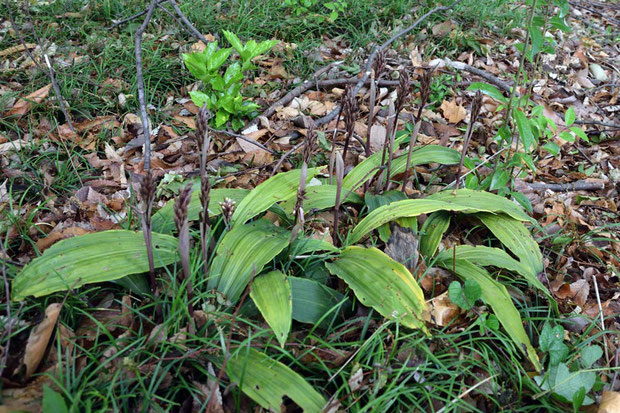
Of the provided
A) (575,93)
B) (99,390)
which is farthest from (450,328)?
(575,93)

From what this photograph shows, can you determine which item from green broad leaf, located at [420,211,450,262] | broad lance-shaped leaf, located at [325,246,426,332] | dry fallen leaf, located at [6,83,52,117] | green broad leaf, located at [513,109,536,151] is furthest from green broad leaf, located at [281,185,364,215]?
dry fallen leaf, located at [6,83,52,117]

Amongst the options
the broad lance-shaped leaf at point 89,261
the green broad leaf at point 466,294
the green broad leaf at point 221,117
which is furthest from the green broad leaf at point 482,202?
the green broad leaf at point 221,117

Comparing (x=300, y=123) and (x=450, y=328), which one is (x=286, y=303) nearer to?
(x=450, y=328)

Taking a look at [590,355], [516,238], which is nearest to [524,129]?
[516,238]

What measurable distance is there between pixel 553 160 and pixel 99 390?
3.34m

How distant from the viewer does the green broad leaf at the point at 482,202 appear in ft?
8.05

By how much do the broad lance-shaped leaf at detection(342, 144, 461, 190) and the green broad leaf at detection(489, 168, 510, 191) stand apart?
0.24m

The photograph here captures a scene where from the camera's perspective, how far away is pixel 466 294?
202 cm

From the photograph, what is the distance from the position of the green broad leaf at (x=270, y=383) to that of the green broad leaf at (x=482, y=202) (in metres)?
1.27

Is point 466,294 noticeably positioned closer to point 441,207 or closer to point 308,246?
point 441,207

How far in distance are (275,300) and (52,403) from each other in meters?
0.80

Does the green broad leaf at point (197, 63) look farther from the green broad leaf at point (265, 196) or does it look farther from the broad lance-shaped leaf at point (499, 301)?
the broad lance-shaped leaf at point (499, 301)

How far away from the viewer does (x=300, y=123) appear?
3.51 metres

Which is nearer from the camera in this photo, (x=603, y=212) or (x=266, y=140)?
(x=603, y=212)
